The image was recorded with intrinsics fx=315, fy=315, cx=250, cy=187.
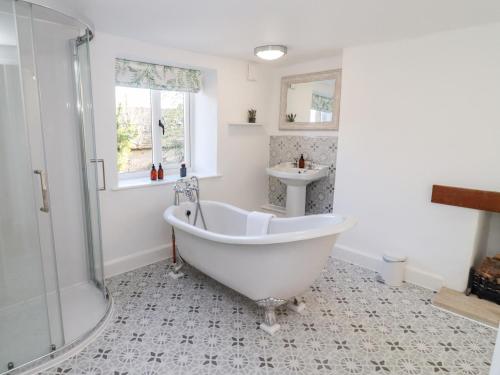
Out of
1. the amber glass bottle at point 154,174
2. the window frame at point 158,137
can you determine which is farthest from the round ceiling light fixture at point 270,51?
the amber glass bottle at point 154,174

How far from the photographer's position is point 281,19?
2.27 metres

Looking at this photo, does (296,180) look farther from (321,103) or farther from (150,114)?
(150,114)

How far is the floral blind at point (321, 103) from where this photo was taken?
362cm

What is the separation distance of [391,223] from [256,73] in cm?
233

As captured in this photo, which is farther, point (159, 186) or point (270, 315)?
point (159, 186)

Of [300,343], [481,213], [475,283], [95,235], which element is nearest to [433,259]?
[475,283]

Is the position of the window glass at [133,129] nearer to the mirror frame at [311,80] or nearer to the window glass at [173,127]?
the window glass at [173,127]

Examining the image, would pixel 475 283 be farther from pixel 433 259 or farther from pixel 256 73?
pixel 256 73

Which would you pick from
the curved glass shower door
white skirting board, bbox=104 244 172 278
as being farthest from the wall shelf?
the curved glass shower door

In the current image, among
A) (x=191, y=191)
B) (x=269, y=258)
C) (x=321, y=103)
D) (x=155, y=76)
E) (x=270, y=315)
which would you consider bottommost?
(x=270, y=315)

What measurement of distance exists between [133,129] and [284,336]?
2.48 m

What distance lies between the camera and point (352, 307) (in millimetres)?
2529

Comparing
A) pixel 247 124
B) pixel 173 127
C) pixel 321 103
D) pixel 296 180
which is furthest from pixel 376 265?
pixel 173 127

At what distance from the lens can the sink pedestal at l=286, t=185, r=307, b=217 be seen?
3.63 metres
